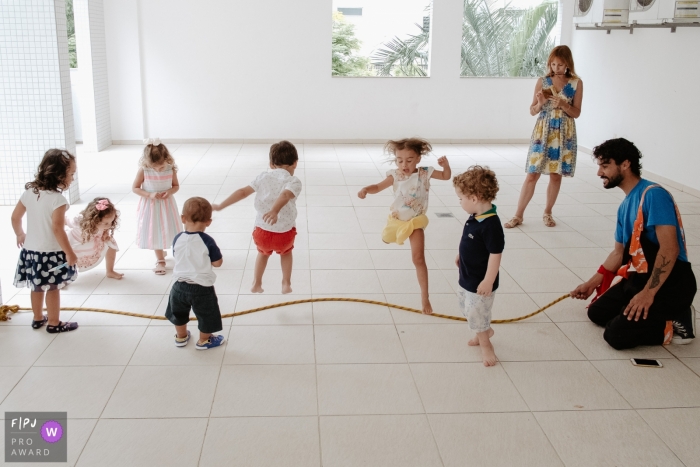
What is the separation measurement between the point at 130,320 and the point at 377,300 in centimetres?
129

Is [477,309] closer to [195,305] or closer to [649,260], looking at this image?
[649,260]

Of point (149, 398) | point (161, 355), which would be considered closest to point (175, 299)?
point (161, 355)

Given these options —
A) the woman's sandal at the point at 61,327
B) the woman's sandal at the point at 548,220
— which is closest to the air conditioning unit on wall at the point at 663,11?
the woman's sandal at the point at 548,220

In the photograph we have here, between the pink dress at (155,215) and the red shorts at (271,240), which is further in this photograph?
the pink dress at (155,215)

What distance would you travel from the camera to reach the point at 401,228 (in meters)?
3.37

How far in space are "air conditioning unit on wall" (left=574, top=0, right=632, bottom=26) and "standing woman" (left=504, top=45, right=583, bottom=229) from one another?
2.64 m

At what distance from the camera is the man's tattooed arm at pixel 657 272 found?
2.96 metres

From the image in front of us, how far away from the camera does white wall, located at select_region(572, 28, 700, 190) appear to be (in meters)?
6.18

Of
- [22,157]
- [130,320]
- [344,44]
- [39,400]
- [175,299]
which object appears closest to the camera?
[39,400]

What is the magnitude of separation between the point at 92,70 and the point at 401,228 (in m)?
6.06

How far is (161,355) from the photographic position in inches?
117

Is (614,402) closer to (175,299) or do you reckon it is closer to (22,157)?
(175,299)

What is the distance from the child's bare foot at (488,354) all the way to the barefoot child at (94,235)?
7.16 feet

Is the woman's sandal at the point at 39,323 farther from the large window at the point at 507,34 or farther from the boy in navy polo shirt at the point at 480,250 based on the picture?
the large window at the point at 507,34
